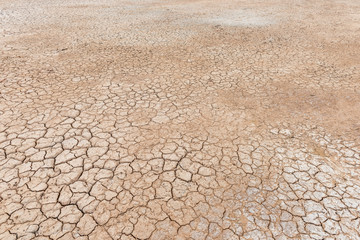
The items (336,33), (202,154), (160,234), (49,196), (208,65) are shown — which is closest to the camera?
(160,234)

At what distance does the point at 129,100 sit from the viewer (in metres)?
4.01

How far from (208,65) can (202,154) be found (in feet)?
9.83

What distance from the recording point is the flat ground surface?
2.21 meters

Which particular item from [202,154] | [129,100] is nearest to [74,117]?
[129,100]

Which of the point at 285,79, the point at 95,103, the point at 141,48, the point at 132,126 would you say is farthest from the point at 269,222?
the point at 141,48

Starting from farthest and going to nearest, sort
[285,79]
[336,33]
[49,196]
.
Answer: [336,33]
[285,79]
[49,196]

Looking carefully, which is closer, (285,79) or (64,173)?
(64,173)

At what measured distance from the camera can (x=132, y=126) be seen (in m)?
3.41

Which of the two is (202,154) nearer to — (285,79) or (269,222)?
(269,222)

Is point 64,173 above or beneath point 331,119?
above

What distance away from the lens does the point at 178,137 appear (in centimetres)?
322

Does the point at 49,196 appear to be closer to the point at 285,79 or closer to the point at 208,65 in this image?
the point at 208,65

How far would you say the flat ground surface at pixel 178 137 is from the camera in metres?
2.21

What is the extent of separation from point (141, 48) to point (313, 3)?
32.5ft
